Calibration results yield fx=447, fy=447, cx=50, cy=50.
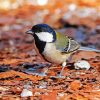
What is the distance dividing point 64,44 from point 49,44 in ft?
1.24

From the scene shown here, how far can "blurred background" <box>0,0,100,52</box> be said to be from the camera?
347 inches

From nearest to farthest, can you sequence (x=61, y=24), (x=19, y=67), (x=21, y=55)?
(x=19, y=67)
(x=21, y=55)
(x=61, y=24)

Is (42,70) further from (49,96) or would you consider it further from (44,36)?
(49,96)

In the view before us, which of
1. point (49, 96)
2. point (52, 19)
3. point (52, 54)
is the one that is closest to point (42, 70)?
point (52, 54)

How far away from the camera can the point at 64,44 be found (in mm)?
5945

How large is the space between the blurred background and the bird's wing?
74.2 inches

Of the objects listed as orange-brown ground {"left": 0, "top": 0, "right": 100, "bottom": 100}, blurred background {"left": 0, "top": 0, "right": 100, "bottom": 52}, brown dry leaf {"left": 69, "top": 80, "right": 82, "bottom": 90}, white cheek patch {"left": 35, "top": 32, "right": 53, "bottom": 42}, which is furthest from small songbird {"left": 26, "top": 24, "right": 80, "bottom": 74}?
blurred background {"left": 0, "top": 0, "right": 100, "bottom": 52}

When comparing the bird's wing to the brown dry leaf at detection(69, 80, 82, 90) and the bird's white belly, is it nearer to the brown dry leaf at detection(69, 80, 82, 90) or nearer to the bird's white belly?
the bird's white belly

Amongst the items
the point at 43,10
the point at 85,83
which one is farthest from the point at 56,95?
the point at 43,10

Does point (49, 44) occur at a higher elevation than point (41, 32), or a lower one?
lower

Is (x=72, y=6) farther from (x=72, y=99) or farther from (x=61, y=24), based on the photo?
(x=72, y=99)

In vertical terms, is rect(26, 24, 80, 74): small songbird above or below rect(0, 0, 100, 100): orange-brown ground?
above

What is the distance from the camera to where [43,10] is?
11.0m

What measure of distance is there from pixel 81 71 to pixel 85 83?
0.58m
